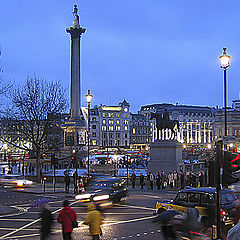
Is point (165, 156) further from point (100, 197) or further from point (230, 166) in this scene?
point (230, 166)

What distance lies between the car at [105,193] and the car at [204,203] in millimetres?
5529

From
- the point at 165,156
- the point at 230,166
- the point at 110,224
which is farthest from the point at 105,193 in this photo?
the point at 165,156

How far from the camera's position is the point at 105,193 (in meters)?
20.4

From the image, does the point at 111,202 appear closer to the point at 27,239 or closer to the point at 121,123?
the point at 27,239

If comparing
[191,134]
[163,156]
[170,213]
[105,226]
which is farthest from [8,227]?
[191,134]

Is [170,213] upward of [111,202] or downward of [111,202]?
upward

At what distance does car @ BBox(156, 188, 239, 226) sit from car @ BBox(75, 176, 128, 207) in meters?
5.53

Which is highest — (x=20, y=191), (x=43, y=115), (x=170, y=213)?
(x=43, y=115)

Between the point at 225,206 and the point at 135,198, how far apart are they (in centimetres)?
1151

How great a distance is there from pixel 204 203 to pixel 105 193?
7.63 metres

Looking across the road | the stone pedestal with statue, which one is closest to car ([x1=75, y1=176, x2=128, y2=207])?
the road

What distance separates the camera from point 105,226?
15398 millimetres

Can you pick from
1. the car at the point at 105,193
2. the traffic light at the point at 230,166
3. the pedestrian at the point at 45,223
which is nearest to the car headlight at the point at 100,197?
the car at the point at 105,193

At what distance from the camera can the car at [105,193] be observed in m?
20.0
